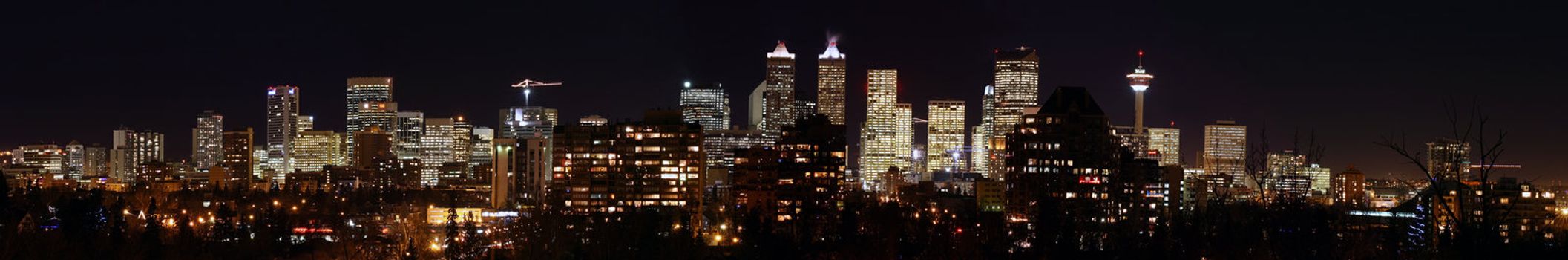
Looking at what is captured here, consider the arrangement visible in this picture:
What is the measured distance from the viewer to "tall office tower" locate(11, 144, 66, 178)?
114713 mm

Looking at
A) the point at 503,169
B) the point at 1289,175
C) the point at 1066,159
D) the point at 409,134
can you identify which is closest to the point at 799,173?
the point at 1066,159

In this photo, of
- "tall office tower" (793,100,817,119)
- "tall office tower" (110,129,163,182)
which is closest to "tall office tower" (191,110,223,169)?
"tall office tower" (110,129,163,182)

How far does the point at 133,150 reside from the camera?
12975 cm

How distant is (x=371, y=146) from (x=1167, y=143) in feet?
213

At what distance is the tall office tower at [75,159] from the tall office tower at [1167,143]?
8528 centimetres

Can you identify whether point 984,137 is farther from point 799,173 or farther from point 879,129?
point 799,173

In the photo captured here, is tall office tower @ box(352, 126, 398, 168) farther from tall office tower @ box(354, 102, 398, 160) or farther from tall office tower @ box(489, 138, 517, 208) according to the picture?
tall office tower @ box(489, 138, 517, 208)

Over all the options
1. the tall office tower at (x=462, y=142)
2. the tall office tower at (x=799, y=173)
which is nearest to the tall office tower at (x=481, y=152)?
the tall office tower at (x=462, y=142)

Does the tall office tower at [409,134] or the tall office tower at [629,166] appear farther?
the tall office tower at [409,134]

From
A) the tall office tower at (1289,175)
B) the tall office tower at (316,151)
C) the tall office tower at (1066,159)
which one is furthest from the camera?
the tall office tower at (316,151)

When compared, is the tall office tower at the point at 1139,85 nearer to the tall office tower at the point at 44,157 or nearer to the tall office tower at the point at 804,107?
the tall office tower at the point at 804,107

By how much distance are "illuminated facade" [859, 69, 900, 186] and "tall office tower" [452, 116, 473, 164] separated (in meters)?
32.9

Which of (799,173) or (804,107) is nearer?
(799,173)

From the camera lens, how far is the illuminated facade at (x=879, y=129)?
121 metres
